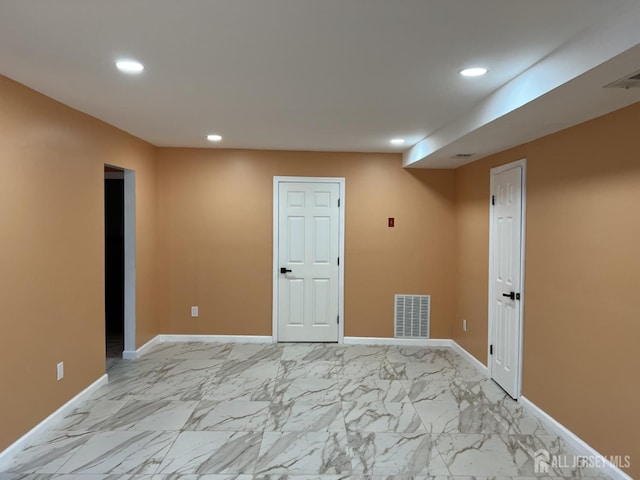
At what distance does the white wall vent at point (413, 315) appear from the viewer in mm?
5250

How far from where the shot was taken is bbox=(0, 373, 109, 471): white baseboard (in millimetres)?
2533

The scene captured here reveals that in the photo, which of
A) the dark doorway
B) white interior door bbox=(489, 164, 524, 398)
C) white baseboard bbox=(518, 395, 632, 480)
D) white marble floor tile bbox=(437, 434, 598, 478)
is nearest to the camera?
white baseboard bbox=(518, 395, 632, 480)

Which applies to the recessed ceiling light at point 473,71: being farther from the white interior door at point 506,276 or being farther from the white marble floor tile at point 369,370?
the white marble floor tile at point 369,370

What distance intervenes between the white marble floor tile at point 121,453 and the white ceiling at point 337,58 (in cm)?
240

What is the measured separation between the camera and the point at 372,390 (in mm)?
3779

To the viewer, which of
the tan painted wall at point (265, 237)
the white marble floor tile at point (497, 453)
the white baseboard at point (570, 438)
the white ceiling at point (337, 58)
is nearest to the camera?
the white ceiling at point (337, 58)

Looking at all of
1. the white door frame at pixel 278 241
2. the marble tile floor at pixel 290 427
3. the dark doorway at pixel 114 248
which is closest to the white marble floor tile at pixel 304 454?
the marble tile floor at pixel 290 427

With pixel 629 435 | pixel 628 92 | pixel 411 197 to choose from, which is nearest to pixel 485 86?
pixel 628 92

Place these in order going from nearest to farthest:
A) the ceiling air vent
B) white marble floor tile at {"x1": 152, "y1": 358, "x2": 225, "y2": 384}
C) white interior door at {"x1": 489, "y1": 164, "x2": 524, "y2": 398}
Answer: the ceiling air vent
white interior door at {"x1": 489, "y1": 164, "x2": 524, "y2": 398}
white marble floor tile at {"x1": 152, "y1": 358, "x2": 225, "y2": 384}

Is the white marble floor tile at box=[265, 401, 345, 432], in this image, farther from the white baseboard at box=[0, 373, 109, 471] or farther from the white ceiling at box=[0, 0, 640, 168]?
the white ceiling at box=[0, 0, 640, 168]

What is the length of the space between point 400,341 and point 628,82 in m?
3.92

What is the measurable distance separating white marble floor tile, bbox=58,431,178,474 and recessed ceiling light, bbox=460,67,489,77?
3.01 meters

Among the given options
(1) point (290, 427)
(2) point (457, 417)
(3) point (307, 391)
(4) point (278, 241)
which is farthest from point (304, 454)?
(4) point (278, 241)

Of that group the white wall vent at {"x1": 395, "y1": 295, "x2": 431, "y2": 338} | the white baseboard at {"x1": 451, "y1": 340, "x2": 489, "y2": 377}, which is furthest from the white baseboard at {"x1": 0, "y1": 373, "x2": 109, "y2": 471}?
the white baseboard at {"x1": 451, "y1": 340, "x2": 489, "y2": 377}
